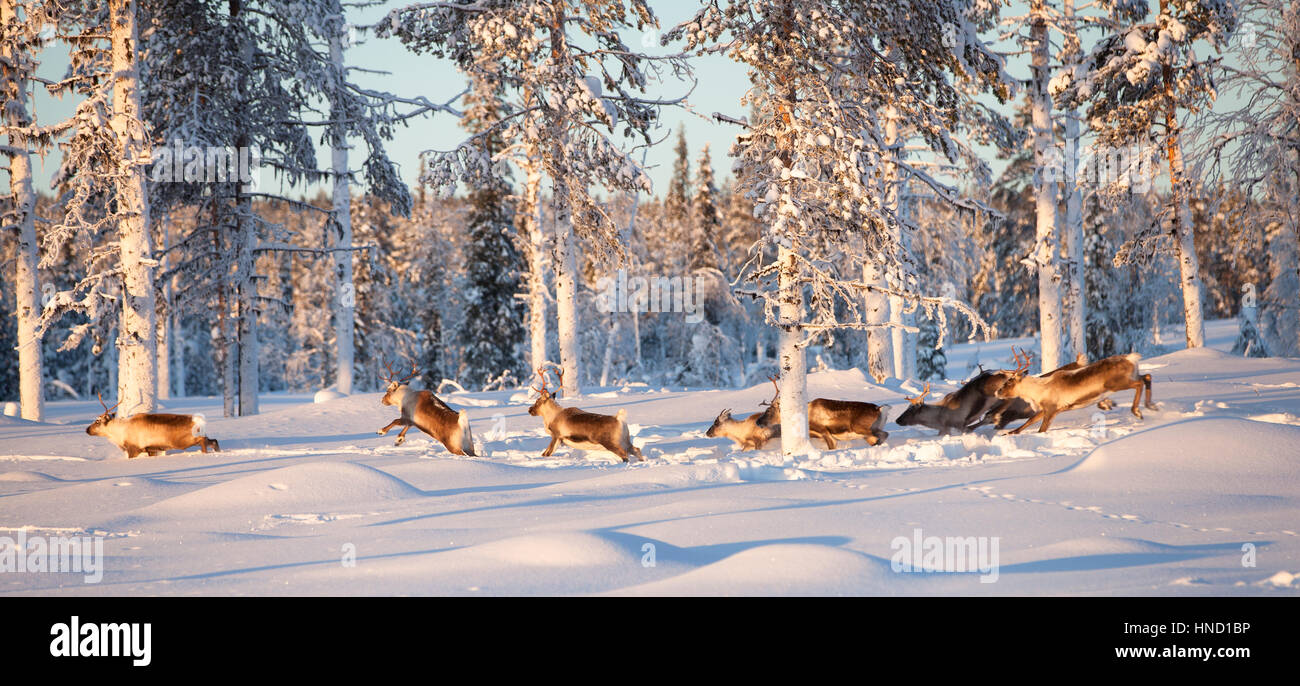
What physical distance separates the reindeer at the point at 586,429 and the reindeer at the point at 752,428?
4.94 feet

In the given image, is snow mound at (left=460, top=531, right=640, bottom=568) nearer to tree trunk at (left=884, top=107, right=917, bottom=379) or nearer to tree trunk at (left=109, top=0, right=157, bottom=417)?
tree trunk at (left=109, top=0, right=157, bottom=417)

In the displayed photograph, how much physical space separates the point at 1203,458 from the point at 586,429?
7.25m

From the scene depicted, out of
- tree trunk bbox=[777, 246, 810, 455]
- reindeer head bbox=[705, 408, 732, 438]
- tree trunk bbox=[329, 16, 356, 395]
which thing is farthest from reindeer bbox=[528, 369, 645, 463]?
tree trunk bbox=[329, 16, 356, 395]

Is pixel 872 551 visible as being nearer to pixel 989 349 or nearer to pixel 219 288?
pixel 219 288

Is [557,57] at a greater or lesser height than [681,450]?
greater

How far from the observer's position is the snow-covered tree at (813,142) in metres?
10.5

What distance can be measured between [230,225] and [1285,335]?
120 ft

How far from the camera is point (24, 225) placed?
1795 cm

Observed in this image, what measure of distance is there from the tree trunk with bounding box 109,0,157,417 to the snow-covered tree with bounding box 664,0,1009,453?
895 cm

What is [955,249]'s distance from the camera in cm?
2806

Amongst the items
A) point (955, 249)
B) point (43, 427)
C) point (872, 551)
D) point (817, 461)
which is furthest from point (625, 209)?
point (872, 551)

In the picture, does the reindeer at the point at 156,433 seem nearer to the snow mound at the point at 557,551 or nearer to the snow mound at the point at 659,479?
the snow mound at the point at 659,479

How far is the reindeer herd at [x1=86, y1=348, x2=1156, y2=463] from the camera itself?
11207mm
